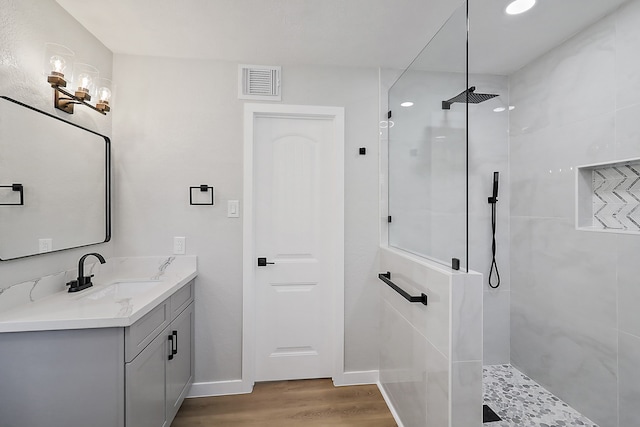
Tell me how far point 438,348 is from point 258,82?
2158 mm

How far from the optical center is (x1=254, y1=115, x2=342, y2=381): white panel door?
2348 millimetres

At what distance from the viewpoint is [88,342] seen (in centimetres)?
128

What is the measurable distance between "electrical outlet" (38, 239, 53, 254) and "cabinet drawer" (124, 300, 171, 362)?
2.20 ft

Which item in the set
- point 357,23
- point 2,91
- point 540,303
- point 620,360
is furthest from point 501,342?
point 2,91

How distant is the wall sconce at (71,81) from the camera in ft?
5.08

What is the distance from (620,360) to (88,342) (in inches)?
108

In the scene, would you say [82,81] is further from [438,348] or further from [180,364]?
[438,348]

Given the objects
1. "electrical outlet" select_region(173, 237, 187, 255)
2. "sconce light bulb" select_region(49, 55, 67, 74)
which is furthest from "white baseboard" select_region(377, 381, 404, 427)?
"sconce light bulb" select_region(49, 55, 67, 74)

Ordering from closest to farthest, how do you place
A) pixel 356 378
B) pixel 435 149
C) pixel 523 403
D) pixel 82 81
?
pixel 435 149 → pixel 82 81 → pixel 523 403 → pixel 356 378

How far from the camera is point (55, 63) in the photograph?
1.55 metres

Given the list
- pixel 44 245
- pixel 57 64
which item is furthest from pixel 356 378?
pixel 57 64

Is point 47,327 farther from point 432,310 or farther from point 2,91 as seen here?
point 432,310

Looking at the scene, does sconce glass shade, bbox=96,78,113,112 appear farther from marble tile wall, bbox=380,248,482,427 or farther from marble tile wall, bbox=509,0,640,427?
marble tile wall, bbox=509,0,640,427

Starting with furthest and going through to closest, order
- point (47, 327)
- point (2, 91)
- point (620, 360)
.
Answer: point (620, 360) → point (2, 91) → point (47, 327)
